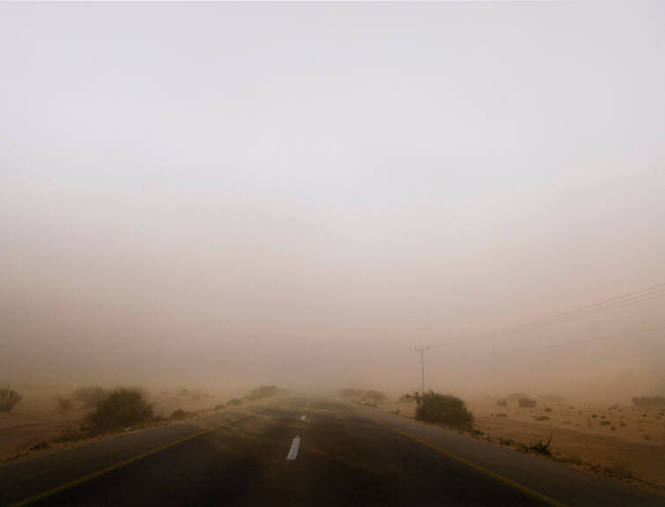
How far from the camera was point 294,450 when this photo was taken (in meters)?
10.8

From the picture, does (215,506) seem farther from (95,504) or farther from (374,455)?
(374,455)

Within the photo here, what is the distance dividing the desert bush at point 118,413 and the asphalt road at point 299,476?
7829 mm

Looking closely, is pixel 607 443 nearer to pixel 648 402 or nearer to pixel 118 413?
pixel 118 413

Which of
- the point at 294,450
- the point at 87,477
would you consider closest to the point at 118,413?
the point at 294,450

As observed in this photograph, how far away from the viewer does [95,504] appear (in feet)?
19.3

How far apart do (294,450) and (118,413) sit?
13.8 metres

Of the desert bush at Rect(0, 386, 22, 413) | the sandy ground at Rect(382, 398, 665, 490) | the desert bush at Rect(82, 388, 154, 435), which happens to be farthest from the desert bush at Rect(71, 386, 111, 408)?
the sandy ground at Rect(382, 398, 665, 490)

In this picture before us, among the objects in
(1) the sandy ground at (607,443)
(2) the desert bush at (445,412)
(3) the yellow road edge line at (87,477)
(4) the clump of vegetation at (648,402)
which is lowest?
(3) the yellow road edge line at (87,477)

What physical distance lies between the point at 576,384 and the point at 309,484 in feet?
324

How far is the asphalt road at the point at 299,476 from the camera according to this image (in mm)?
6336

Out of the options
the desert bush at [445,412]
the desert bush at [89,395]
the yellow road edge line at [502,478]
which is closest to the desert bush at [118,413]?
the desert bush at [89,395]

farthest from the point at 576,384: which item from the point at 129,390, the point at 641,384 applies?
the point at 129,390

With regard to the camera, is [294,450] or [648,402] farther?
[648,402]

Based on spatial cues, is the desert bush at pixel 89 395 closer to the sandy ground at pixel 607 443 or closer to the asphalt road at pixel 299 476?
the asphalt road at pixel 299 476
